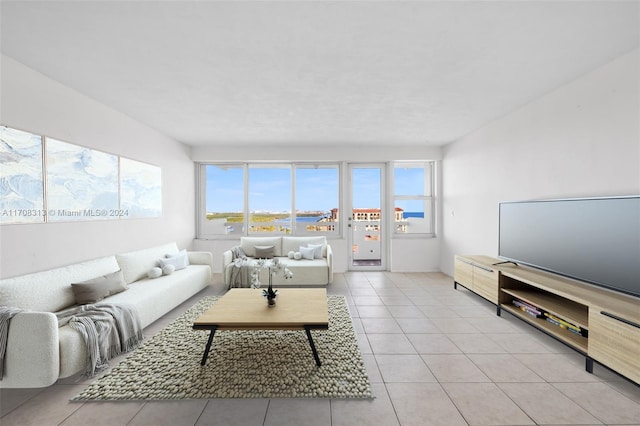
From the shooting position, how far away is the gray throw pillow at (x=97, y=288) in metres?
2.69

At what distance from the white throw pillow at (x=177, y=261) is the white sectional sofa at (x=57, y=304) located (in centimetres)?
18

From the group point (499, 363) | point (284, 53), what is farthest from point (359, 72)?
point (499, 363)

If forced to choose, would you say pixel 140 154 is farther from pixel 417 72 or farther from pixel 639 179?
pixel 639 179

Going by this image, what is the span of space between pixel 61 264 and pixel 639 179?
5580 millimetres

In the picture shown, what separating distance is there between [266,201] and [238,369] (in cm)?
425

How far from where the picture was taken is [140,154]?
420 cm

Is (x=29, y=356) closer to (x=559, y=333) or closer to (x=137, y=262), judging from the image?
(x=137, y=262)

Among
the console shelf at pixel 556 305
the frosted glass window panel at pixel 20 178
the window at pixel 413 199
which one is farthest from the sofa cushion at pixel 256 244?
the console shelf at pixel 556 305

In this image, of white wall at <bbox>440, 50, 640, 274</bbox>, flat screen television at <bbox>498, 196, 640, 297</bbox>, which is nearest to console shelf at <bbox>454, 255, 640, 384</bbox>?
flat screen television at <bbox>498, 196, 640, 297</bbox>

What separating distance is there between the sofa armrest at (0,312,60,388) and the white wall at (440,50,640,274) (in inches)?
192

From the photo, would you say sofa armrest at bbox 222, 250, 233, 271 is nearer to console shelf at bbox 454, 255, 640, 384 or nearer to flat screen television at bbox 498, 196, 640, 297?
console shelf at bbox 454, 255, 640, 384

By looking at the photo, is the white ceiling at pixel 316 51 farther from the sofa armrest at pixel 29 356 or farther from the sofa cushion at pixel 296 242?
the sofa cushion at pixel 296 242

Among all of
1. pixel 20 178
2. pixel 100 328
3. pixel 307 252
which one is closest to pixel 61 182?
pixel 20 178

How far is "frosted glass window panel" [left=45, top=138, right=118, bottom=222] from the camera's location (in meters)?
2.81
